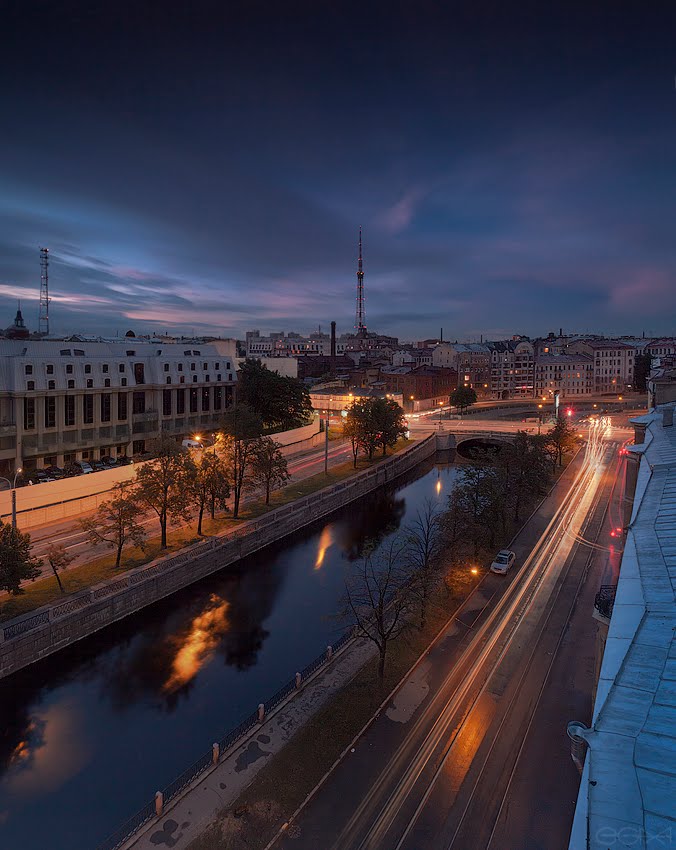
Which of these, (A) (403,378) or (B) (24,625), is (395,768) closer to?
(B) (24,625)

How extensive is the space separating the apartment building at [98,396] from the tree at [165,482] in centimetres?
1720

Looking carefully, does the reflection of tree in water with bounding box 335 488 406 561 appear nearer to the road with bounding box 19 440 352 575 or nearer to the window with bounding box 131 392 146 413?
the road with bounding box 19 440 352 575

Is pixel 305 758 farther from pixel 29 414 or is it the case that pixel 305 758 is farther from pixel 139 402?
pixel 139 402

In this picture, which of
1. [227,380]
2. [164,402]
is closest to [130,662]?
[164,402]

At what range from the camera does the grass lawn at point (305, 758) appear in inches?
457

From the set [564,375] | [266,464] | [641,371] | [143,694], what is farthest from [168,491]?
[641,371]

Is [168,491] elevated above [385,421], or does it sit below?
below

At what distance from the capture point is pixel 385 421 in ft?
171

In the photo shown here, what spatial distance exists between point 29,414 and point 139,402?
11.3 m

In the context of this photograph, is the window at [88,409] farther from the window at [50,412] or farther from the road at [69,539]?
the road at [69,539]

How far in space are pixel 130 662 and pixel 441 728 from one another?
12675mm

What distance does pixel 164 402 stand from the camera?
5238 centimetres

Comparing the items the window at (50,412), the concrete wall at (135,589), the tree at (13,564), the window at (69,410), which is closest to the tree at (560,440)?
the concrete wall at (135,589)

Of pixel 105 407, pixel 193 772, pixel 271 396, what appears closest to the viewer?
pixel 193 772
